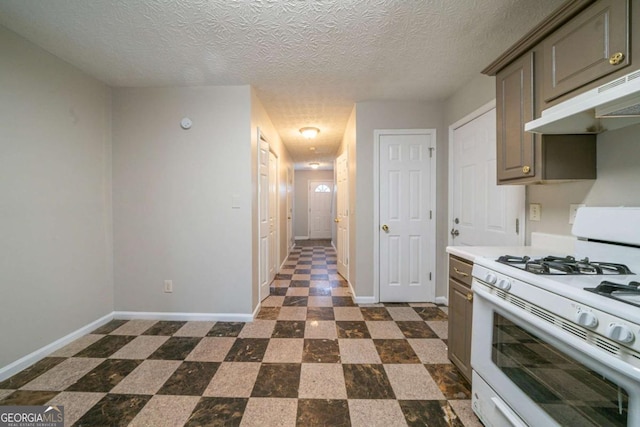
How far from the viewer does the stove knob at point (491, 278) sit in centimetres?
123

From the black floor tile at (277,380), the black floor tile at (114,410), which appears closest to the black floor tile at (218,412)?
the black floor tile at (277,380)

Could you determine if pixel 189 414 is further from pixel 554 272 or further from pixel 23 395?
pixel 554 272

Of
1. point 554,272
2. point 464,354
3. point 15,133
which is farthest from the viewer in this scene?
point 15,133

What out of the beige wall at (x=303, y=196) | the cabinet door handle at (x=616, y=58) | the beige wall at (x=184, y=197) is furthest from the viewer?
the beige wall at (x=303, y=196)

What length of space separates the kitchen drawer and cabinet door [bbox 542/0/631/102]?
1057 mm

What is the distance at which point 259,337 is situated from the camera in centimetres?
228

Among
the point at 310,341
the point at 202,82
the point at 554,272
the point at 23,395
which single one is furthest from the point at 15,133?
the point at 554,272

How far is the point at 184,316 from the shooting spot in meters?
2.61

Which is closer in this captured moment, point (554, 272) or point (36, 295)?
point (554, 272)

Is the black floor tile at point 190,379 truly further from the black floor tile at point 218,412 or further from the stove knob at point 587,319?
the stove knob at point 587,319

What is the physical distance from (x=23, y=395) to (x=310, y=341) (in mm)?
1920

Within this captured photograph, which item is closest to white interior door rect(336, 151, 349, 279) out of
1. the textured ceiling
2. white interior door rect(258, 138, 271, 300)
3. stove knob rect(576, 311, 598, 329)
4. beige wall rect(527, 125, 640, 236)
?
white interior door rect(258, 138, 271, 300)

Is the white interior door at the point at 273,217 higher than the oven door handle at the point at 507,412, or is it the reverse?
the white interior door at the point at 273,217

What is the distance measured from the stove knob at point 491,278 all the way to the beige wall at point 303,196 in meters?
7.56
